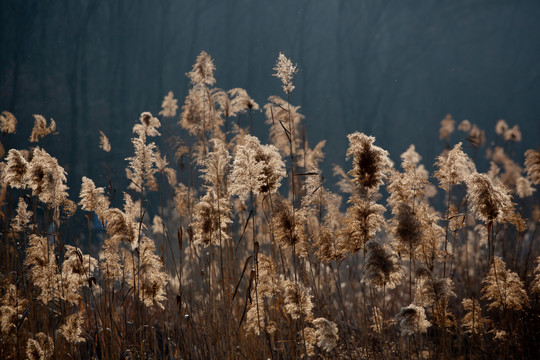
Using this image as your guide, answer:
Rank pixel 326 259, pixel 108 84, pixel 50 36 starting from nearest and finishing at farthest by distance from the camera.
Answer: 1. pixel 326 259
2. pixel 50 36
3. pixel 108 84

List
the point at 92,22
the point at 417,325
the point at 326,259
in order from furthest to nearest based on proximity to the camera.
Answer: the point at 92,22
the point at 326,259
the point at 417,325

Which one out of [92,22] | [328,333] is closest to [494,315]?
[328,333]

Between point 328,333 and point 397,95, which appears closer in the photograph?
point 328,333

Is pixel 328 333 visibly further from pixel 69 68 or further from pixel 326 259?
pixel 69 68

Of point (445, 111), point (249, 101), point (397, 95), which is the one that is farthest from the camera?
point (397, 95)

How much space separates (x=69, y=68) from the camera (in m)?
18.2

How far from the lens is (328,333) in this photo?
192cm

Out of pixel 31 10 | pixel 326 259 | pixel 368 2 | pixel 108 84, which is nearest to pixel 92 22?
pixel 31 10

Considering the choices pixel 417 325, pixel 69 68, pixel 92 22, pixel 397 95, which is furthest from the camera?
pixel 397 95

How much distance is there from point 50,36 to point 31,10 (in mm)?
1608

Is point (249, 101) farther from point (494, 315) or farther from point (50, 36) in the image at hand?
point (50, 36)

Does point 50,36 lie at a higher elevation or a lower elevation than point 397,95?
lower

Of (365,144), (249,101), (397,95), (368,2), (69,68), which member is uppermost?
(368,2)

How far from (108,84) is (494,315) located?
106 ft
